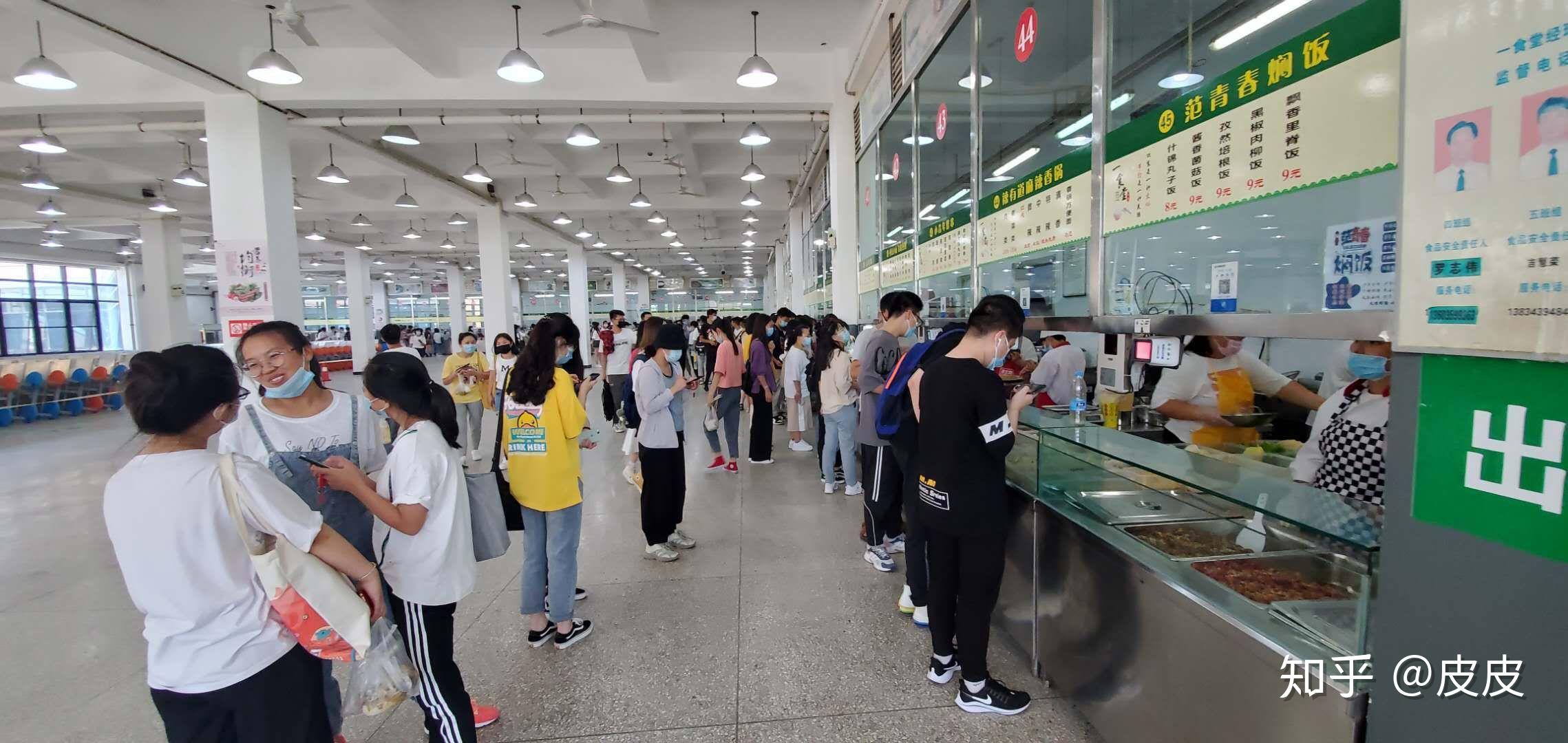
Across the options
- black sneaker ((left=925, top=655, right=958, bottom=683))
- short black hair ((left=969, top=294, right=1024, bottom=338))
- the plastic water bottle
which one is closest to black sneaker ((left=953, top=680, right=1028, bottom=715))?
black sneaker ((left=925, top=655, right=958, bottom=683))

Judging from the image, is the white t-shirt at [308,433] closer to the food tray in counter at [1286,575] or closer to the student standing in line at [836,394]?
the food tray in counter at [1286,575]

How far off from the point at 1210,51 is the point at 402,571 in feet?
11.5

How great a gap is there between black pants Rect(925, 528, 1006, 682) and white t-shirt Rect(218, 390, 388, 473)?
2.07 meters

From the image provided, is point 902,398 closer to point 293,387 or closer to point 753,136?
point 293,387

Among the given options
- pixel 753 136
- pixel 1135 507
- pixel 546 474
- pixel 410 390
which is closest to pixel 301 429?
pixel 410 390

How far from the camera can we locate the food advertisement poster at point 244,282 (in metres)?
6.56

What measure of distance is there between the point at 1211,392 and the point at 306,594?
11.8ft

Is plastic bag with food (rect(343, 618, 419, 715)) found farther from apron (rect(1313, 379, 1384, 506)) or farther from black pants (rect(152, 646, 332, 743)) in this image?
apron (rect(1313, 379, 1384, 506))

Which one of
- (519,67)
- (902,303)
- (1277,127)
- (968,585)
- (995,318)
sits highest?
(519,67)

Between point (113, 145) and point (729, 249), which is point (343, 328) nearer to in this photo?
point (729, 249)

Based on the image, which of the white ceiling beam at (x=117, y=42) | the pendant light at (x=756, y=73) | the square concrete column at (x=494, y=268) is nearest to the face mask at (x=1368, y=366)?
the pendant light at (x=756, y=73)

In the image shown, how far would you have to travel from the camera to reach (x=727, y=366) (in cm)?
614

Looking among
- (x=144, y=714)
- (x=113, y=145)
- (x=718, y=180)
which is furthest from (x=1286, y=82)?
(x=113, y=145)

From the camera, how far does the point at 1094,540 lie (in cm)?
217
